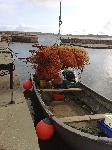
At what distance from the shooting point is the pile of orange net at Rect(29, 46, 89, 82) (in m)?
22.4

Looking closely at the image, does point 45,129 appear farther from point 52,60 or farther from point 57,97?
point 52,60

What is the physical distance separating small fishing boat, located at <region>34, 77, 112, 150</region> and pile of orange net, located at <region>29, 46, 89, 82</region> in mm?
2102

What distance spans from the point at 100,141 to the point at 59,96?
930 centimetres

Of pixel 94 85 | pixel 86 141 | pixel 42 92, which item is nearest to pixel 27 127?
pixel 86 141

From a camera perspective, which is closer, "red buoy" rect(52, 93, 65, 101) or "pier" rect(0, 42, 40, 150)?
"pier" rect(0, 42, 40, 150)

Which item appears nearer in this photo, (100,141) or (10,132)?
(100,141)

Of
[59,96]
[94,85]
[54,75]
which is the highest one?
[54,75]

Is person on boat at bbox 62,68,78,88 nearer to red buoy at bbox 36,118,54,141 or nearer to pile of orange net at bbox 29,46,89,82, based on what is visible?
pile of orange net at bbox 29,46,89,82

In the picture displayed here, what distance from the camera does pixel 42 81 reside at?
22.2 m

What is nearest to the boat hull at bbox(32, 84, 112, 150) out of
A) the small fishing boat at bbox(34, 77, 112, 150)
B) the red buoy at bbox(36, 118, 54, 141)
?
the small fishing boat at bbox(34, 77, 112, 150)

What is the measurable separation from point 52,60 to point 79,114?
604 centimetres

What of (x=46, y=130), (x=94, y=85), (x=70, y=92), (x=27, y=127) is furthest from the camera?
(x=94, y=85)

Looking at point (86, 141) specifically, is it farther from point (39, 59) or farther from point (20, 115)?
point (39, 59)

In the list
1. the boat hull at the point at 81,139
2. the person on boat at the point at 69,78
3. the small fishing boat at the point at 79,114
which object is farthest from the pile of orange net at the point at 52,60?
the boat hull at the point at 81,139
